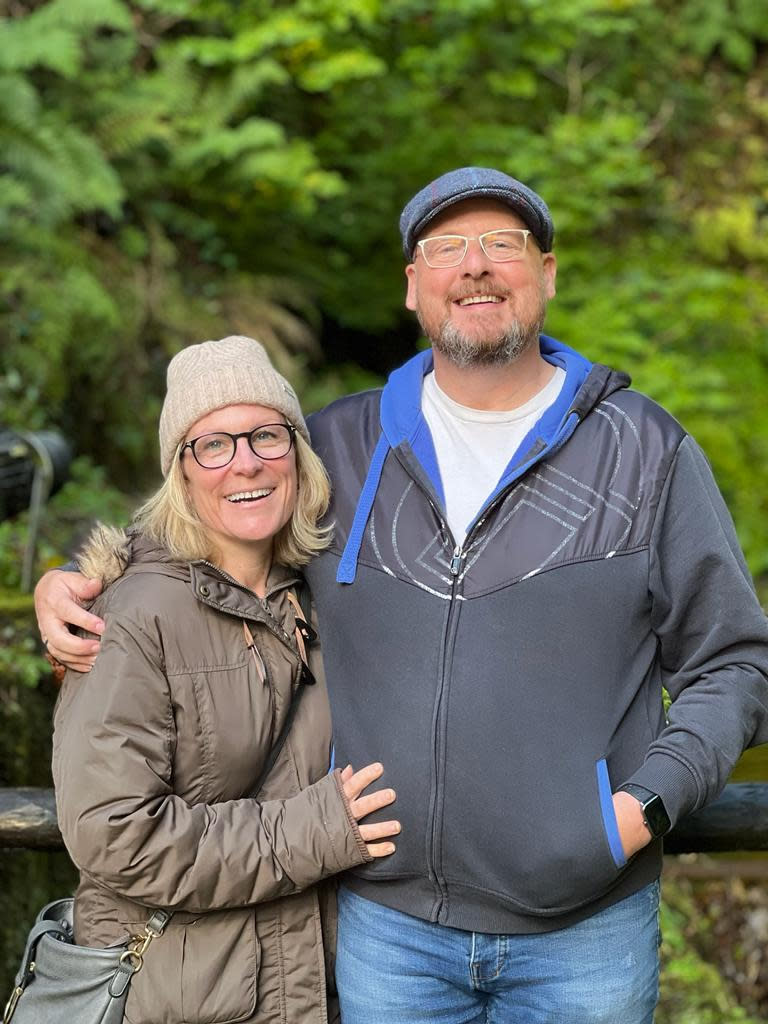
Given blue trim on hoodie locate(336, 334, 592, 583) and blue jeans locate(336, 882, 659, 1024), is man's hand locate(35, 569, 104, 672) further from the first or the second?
blue jeans locate(336, 882, 659, 1024)

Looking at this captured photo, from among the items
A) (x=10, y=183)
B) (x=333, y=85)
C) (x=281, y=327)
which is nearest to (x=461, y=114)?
(x=333, y=85)

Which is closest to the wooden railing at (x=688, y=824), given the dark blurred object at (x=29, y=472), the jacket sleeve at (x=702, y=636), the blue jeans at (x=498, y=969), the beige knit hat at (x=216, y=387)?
the blue jeans at (x=498, y=969)

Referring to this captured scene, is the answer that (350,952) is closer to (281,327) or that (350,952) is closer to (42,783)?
(42,783)

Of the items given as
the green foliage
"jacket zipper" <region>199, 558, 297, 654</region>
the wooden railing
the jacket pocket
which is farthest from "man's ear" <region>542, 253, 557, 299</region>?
the green foliage

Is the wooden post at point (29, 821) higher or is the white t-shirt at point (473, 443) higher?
the white t-shirt at point (473, 443)

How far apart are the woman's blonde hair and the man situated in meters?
0.05

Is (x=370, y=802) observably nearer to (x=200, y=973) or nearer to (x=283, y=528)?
(x=200, y=973)

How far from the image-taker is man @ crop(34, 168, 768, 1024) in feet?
7.33

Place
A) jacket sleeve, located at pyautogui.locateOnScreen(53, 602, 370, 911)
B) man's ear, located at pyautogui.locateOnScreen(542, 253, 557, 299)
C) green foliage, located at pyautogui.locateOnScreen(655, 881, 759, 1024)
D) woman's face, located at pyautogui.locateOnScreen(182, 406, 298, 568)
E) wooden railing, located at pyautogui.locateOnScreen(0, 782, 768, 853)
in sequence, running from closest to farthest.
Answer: jacket sleeve, located at pyautogui.locateOnScreen(53, 602, 370, 911) → woman's face, located at pyautogui.locateOnScreen(182, 406, 298, 568) → man's ear, located at pyautogui.locateOnScreen(542, 253, 557, 299) → wooden railing, located at pyautogui.locateOnScreen(0, 782, 768, 853) → green foliage, located at pyautogui.locateOnScreen(655, 881, 759, 1024)

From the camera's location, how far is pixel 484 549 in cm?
234

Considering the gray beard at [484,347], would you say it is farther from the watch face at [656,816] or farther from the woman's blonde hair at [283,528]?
the watch face at [656,816]

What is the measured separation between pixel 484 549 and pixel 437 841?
21.9 inches

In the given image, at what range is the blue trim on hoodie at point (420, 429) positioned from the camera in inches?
93.7

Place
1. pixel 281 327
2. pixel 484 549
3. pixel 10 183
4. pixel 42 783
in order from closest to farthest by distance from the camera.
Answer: pixel 484 549
pixel 42 783
pixel 10 183
pixel 281 327
